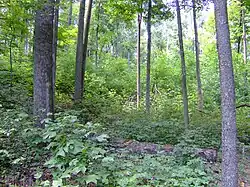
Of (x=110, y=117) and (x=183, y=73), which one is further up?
(x=183, y=73)

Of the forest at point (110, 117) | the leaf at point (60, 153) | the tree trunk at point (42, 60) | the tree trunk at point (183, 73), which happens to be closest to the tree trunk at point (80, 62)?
the forest at point (110, 117)

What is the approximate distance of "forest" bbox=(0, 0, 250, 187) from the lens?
449 cm

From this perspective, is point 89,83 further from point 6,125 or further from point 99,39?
point 6,125

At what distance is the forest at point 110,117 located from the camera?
4.49 metres

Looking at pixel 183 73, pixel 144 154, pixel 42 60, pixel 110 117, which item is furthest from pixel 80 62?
pixel 144 154

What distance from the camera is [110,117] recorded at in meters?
10.2

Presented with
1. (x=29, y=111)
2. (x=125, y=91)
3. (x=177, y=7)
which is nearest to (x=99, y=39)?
(x=125, y=91)

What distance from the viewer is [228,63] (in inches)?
185

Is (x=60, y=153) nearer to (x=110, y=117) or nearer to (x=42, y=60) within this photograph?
(x=42, y=60)

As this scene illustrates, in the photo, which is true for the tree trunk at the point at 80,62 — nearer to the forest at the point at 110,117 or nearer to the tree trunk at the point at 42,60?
the forest at the point at 110,117

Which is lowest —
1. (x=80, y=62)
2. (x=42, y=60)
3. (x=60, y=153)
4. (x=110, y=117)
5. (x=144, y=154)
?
(x=144, y=154)

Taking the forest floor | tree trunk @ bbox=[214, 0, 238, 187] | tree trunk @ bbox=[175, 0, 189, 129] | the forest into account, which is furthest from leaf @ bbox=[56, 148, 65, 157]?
tree trunk @ bbox=[175, 0, 189, 129]

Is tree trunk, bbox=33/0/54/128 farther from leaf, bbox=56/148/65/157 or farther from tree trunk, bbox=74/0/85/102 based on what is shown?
tree trunk, bbox=74/0/85/102

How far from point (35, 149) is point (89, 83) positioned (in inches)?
408
